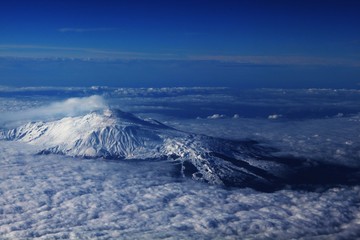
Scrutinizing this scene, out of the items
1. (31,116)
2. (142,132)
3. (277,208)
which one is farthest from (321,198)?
(31,116)

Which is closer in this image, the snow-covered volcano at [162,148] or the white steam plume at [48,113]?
the snow-covered volcano at [162,148]

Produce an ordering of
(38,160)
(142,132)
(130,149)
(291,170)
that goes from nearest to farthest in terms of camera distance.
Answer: (291,170), (38,160), (130,149), (142,132)

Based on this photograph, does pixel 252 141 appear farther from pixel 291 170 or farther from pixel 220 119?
pixel 220 119

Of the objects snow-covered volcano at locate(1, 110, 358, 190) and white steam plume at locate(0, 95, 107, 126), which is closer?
snow-covered volcano at locate(1, 110, 358, 190)

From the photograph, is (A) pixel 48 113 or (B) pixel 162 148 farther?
(A) pixel 48 113

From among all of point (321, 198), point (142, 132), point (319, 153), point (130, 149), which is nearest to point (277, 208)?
point (321, 198)

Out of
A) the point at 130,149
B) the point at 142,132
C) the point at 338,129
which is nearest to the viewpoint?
the point at 130,149

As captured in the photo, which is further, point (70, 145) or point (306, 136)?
point (306, 136)
